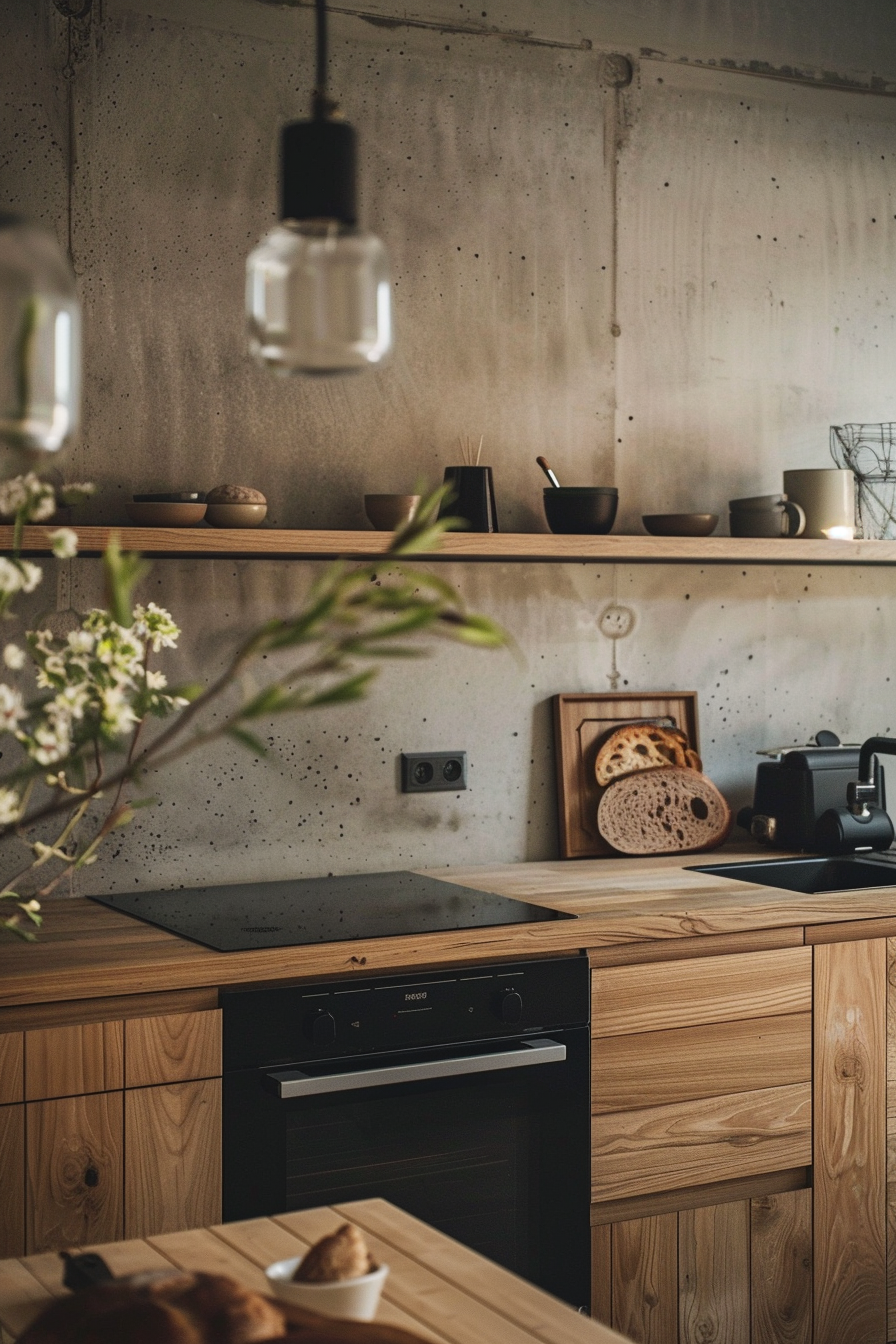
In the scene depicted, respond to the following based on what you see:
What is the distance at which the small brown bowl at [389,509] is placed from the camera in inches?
113

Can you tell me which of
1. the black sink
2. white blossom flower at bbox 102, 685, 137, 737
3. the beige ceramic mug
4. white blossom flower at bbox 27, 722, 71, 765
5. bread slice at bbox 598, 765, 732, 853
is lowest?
the black sink

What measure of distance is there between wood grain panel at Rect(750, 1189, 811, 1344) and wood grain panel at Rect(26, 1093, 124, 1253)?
4.02 ft

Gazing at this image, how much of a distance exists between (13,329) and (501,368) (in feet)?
8.08

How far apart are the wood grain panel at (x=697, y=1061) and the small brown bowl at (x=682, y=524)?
107 cm

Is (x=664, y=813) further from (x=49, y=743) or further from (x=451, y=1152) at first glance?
(x=49, y=743)

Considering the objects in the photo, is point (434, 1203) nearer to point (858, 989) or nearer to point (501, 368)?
point (858, 989)

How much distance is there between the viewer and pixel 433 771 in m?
3.09

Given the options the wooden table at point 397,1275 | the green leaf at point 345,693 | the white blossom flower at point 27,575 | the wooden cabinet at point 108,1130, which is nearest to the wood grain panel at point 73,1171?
the wooden cabinet at point 108,1130

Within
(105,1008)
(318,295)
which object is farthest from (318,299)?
(105,1008)

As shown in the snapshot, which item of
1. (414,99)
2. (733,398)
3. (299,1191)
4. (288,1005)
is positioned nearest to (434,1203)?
(299,1191)

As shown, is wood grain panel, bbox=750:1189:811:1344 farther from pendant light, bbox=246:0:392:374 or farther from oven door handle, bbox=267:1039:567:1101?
pendant light, bbox=246:0:392:374

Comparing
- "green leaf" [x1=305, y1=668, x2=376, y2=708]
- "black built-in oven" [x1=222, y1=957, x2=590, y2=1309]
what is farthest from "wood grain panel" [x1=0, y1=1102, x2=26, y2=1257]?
"green leaf" [x1=305, y1=668, x2=376, y2=708]

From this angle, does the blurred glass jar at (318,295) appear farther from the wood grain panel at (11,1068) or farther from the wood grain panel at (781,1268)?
the wood grain panel at (781,1268)

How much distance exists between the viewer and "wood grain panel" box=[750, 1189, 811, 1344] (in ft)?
8.74
